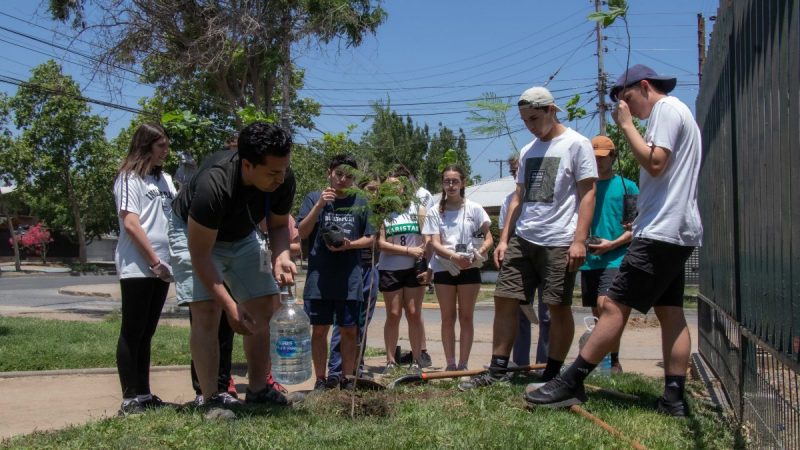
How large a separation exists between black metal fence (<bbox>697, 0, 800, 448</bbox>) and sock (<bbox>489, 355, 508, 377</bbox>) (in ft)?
4.95

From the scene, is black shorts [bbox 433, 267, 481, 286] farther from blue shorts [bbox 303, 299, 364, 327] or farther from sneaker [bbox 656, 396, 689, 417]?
sneaker [bbox 656, 396, 689, 417]

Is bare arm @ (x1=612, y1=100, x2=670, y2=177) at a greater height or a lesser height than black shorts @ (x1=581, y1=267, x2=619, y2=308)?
greater

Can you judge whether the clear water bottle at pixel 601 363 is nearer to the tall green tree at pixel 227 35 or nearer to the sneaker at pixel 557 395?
the sneaker at pixel 557 395

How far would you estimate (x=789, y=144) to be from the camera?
289 centimetres

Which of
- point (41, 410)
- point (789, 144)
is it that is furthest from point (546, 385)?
point (41, 410)

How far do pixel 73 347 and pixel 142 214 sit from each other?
3906 mm

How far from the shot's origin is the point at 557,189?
17.4ft

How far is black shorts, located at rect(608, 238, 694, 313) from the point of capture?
14.2 ft

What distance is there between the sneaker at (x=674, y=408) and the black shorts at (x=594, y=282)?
138cm

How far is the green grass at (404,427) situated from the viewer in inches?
149

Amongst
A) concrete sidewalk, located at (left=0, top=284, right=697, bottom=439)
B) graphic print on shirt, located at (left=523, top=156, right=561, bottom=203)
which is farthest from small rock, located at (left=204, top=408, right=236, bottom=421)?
graphic print on shirt, located at (left=523, top=156, right=561, bottom=203)

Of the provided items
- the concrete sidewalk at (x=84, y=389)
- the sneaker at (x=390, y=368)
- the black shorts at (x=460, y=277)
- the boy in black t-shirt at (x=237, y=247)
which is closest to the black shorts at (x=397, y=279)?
the black shorts at (x=460, y=277)

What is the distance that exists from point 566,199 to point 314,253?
6.64ft

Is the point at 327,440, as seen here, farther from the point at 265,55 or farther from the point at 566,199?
the point at 265,55
